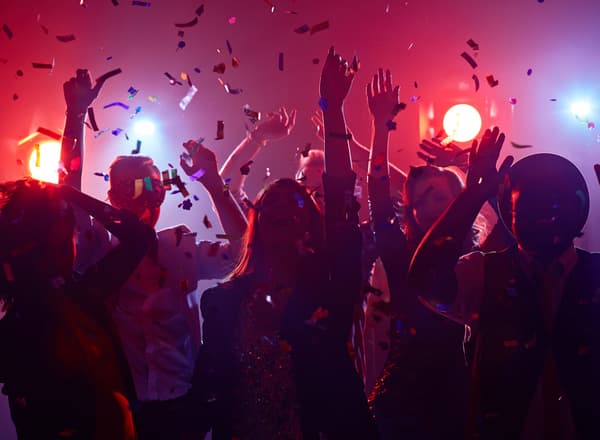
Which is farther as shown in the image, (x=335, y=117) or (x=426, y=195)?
(x=426, y=195)

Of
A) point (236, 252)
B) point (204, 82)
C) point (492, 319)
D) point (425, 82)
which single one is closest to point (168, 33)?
point (204, 82)

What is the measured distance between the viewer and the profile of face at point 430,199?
2412 mm

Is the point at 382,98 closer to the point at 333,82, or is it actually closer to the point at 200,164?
the point at 333,82

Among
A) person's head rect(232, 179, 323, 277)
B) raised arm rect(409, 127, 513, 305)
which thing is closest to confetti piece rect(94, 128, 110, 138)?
person's head rect(232, 179, 323, 277)

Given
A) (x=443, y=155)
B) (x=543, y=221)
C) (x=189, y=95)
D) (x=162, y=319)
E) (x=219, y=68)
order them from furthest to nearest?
(x=189, y=95), (x=443, y=155), (x=219, y=68), (x=162, y=319), (x=543, y=221)

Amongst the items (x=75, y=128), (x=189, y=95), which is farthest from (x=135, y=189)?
(x=189, y=95)

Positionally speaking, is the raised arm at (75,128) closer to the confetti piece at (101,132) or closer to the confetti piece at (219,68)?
the confetti piece at (219,68)

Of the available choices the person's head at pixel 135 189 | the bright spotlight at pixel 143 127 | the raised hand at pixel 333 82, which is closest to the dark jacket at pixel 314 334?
the raised hand at pixel 333 82

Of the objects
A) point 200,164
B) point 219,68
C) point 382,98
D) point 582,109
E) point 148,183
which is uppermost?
point 582,109

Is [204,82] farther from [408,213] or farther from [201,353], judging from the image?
[201,353]

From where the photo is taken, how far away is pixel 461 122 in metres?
6.04

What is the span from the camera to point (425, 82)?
6.15 meters

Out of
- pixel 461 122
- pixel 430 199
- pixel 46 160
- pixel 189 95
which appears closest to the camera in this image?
pixel 430 199

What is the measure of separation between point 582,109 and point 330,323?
17.7ft
